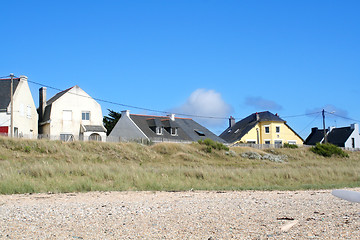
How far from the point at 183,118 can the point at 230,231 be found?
4222 cm

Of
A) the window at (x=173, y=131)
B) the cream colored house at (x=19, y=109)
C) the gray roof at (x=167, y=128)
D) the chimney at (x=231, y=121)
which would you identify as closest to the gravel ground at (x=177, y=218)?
the cream colored house at (x=19, y=109)

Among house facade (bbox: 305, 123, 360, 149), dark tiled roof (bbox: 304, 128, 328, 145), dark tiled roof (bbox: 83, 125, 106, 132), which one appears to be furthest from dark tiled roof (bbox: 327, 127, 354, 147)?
dark tiled roof (bbox: 83, 125, 106, 132)

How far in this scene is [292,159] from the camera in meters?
39.4

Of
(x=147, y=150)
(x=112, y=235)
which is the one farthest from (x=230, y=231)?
(x=147, y=150)

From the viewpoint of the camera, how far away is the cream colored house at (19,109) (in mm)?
33875

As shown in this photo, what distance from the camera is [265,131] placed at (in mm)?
53500

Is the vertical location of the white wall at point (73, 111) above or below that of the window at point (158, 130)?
above

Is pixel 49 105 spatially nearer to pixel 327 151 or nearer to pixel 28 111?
pixel 28 111

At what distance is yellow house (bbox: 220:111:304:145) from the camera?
52781mm

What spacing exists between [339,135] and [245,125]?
53.1ft

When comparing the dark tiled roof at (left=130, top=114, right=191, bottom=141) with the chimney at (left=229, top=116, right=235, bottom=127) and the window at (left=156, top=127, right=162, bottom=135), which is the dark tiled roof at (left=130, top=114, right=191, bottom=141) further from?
the chimney at (left=229, top=116, right=235, bottom=127)

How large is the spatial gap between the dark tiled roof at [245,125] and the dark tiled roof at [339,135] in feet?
37.8

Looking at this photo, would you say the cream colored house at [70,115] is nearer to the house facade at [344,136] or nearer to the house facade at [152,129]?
the house facade at [152,129]

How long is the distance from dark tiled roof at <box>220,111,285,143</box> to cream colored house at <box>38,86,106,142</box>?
1987 centimetres
